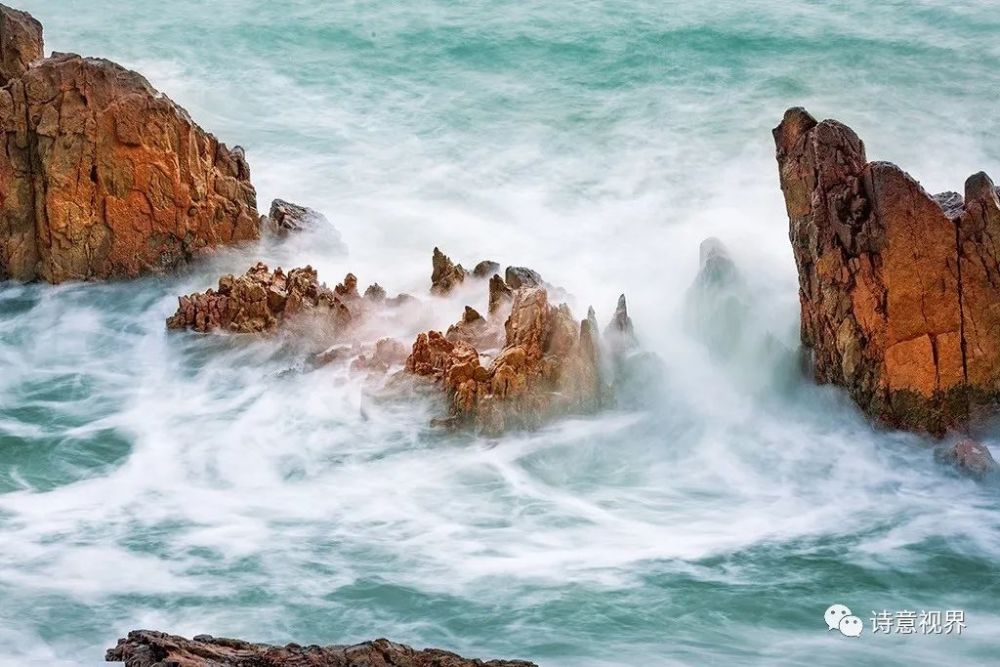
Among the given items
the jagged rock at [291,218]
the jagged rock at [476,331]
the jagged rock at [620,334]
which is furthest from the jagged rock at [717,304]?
the jagged rock at [291,218]

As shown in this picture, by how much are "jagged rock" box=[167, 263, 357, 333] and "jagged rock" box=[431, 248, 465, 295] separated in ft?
3.73

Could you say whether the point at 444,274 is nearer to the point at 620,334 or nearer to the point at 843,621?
the point at 620,334

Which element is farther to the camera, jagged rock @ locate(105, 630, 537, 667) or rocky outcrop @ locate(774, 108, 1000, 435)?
rocky outcrop @ locate(774, 108, 1000, 435)

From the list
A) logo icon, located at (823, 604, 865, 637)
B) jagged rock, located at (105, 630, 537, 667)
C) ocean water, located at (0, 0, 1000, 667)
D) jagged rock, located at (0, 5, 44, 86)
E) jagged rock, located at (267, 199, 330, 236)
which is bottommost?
jagged rock, located at (105, 630, 537, 667)

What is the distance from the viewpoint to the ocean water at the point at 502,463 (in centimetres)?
939

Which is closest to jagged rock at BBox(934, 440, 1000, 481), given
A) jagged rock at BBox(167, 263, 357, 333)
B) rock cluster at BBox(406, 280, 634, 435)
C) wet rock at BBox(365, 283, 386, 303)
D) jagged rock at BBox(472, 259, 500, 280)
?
rock cluster at BBox(406, 280, 634, 435)

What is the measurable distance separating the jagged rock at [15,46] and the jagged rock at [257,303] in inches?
136

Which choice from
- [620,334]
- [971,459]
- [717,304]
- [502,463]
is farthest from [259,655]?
[717,304]

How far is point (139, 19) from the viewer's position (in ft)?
91.4

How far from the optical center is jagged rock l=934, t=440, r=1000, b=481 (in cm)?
1095

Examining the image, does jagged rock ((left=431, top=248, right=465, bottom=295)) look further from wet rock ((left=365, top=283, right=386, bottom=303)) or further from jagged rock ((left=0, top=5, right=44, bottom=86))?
jagged rock ((left=0, top=5, right=44, bottom=86))

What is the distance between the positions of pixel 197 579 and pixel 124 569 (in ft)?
1.86

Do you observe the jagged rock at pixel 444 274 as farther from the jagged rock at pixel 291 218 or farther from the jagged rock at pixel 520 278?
the jagged rock at pixel 291 218

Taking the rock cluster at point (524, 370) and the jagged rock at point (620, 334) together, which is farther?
the jagged rock at point (620, 334)
